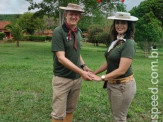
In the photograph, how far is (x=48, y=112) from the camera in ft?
15.9

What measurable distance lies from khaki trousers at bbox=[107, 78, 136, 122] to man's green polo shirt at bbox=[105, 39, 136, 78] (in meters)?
0.13

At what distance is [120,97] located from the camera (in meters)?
3.17

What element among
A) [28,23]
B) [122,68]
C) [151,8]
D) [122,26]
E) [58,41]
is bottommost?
[122,68]

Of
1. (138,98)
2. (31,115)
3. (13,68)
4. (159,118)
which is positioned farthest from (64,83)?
(13,68)

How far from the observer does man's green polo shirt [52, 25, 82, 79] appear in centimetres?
324

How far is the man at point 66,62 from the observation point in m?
3.25

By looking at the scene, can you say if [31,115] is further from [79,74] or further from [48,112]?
[79,74]

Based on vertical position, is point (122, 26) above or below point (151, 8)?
below

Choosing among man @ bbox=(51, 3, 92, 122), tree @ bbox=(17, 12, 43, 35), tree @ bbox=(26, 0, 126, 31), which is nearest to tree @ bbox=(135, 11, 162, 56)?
tree @ bbox=(26, 0, 126, 31)

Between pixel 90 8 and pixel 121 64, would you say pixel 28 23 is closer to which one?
A: pixel 90 8

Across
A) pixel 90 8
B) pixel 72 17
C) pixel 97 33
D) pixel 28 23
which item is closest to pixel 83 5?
pixel 90 8

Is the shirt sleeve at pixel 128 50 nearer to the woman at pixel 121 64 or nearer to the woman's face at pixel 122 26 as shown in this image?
the woman at pixel 121 64

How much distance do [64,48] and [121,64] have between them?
0.70 meters

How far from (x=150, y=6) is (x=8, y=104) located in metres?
19.2
